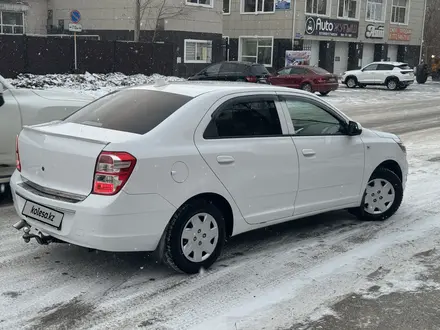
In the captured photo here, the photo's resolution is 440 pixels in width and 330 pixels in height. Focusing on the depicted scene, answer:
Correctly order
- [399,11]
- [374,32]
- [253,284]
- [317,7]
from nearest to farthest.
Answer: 1. [253,284]
2. [317,7]
3. [374,32]
4. [399,11]

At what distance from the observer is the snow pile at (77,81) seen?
2255cm

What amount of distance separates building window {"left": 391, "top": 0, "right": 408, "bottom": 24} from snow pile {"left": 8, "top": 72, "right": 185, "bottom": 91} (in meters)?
30.7

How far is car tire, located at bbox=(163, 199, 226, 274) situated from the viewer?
4.36m

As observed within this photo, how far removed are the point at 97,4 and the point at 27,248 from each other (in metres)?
31.8

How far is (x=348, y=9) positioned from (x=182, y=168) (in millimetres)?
42681

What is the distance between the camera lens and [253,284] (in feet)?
Result: 14.5

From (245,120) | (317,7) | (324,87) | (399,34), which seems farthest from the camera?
(399,34)

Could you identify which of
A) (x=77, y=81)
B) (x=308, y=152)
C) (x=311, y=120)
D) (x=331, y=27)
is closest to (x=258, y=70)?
(x=77, y=81)

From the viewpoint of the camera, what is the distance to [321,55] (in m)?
42.4

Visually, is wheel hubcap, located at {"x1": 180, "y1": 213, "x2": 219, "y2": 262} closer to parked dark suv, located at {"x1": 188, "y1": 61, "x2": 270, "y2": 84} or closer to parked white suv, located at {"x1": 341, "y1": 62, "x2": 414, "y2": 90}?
parked dark suv, located at {"x1": 188, "y1": 61, "x2": 270, "y2": 84}

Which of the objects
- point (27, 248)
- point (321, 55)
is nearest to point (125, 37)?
point (321, 55)

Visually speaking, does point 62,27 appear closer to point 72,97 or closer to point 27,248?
point 72,97

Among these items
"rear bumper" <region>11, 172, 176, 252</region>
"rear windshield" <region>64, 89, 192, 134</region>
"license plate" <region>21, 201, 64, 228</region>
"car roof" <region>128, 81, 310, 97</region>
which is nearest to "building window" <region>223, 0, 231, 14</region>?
"car roof" <region>128, 81, 310, 97</region>

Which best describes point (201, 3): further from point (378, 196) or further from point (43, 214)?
point (43, 214)
